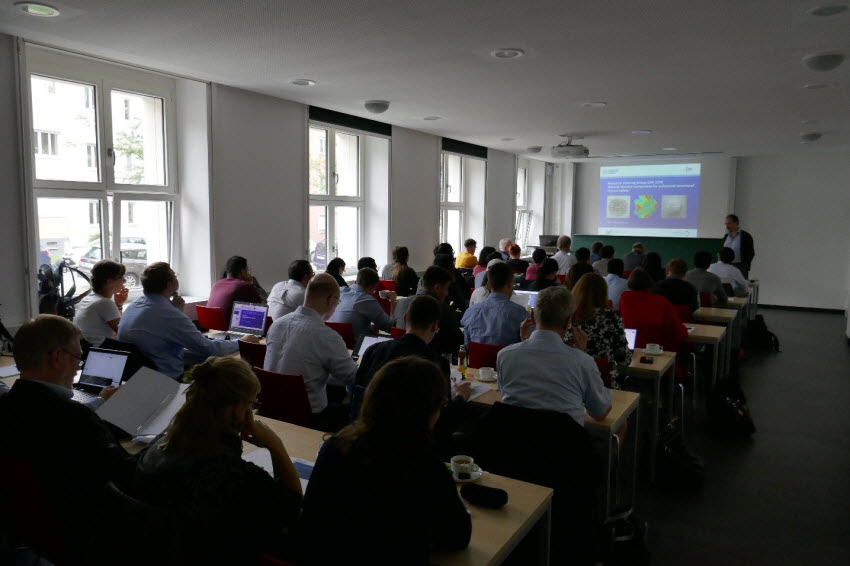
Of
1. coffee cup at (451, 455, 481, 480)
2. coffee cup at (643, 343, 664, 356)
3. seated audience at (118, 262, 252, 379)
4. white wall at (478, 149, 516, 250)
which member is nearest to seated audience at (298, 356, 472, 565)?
coffee cup at (451, 455, 481, 480)

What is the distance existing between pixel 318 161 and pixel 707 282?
16.2ft

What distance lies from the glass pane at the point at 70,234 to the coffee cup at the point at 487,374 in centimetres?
357

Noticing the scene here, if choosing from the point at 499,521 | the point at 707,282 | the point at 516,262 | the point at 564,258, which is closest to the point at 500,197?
the point at 564,258

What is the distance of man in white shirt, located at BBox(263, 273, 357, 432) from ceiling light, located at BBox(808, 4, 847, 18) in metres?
3.27

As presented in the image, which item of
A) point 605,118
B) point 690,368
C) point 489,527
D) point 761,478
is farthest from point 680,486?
point 605,118

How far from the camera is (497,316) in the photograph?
13.8ft

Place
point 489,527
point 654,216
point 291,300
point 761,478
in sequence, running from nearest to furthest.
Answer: point 489,527 → point 761,478 → point 291,300 → point 654,216

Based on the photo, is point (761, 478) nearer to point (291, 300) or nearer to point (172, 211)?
point (291, 300)

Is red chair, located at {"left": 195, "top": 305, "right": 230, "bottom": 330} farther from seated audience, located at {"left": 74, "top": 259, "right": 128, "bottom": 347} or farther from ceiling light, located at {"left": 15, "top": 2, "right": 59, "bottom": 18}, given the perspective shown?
ceiling light, located at {"left": 15, "top": 2, "right": 59, "bottom": 18}

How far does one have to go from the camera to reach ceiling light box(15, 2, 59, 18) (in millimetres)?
3662

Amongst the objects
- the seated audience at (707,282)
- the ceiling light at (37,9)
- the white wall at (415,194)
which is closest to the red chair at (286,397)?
the ceiling light at (37,9)

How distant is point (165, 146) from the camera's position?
6168 millimetres

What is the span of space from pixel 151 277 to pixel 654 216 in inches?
445

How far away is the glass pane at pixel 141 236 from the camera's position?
19.3 ft
